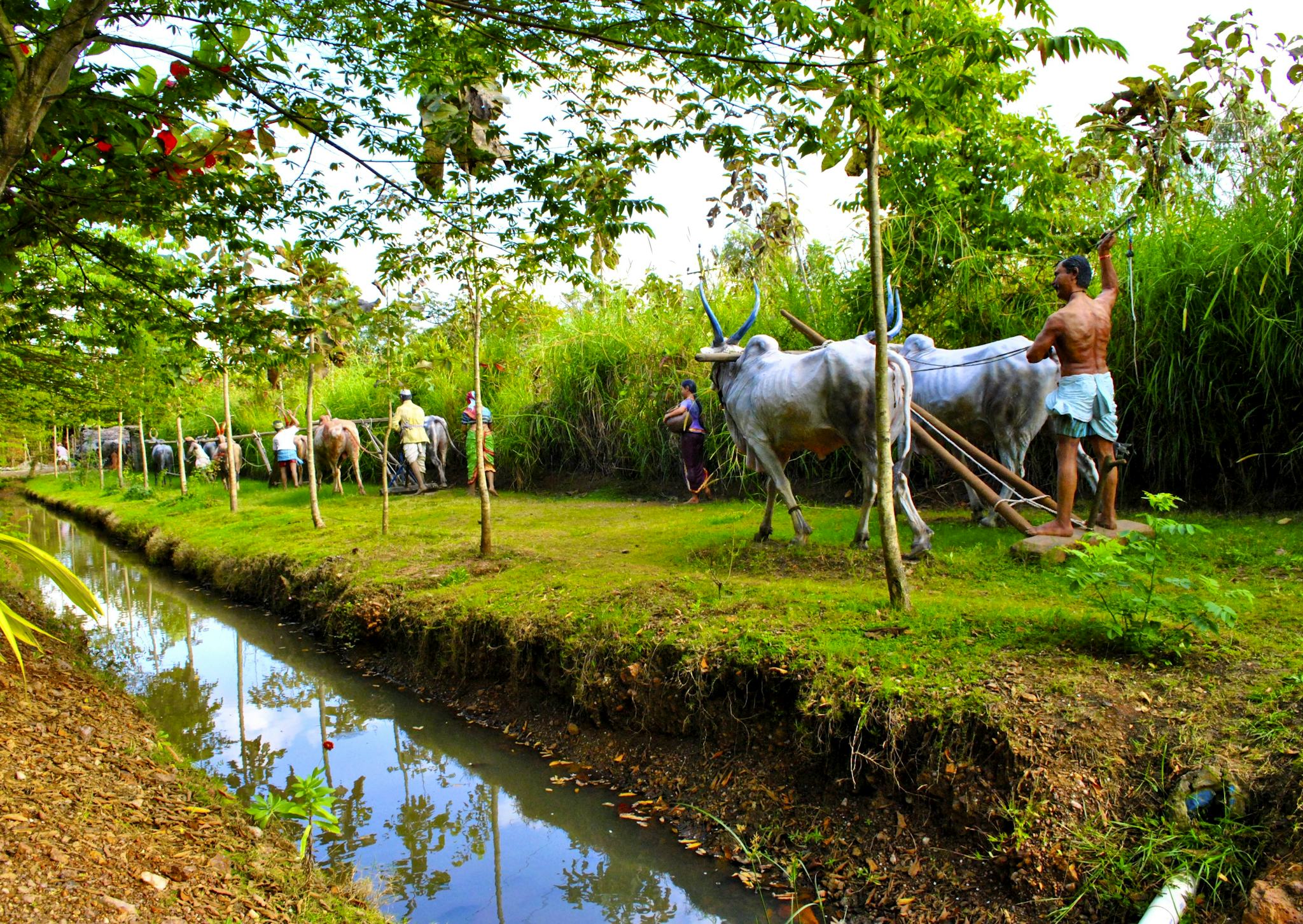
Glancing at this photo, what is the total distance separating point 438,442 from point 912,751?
1182cm

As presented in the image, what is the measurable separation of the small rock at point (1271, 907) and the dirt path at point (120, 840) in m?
2.67

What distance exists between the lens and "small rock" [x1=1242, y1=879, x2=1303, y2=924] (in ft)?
7.34

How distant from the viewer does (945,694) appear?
3.34 metres

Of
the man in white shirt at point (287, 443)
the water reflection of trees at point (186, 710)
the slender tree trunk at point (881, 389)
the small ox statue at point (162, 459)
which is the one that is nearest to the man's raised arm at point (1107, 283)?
the slender tree trunk at point (881, 389)

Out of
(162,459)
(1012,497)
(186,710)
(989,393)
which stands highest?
(162,459)

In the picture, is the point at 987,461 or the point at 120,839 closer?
the point at 120,839

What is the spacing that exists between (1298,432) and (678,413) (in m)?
5.44

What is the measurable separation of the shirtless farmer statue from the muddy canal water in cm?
317

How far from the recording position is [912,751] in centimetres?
335

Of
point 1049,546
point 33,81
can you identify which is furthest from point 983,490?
point 33,81

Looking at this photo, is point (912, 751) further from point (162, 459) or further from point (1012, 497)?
point (162, 459)

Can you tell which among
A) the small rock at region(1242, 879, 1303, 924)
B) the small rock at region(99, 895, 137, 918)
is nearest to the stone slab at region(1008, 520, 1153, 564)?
the small rock at region(1242, 879, 1303, 924)

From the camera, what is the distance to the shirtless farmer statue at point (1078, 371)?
496 centimetres

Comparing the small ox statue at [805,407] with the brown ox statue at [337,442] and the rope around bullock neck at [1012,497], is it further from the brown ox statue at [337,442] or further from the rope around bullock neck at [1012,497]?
the brown ox statue at [337,442]
